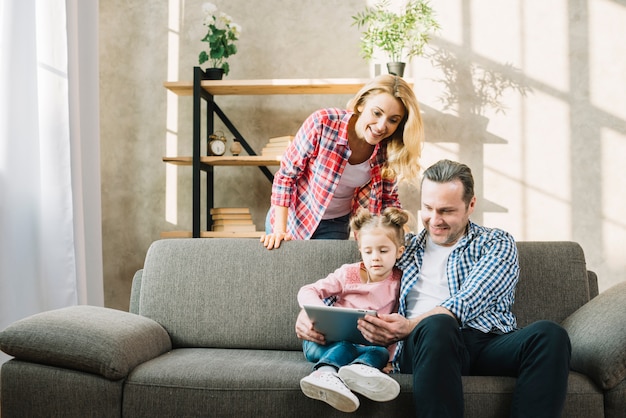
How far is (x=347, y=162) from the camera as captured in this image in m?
2.62

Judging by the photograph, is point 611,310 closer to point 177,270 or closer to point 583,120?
point 177,270

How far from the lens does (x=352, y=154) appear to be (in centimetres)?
264

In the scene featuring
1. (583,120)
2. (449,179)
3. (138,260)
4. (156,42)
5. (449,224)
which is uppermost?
(156,42)

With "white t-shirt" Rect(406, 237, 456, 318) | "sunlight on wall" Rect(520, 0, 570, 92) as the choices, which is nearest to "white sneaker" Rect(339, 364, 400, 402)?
"white t-shirt" Rect(406, 237, 456, 318)

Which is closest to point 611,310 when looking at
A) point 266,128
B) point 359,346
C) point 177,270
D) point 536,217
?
point 359,346

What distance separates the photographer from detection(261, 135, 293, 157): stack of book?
375cm

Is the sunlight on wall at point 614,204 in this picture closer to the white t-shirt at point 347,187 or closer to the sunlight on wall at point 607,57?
the sunlight on wall at point 607,57

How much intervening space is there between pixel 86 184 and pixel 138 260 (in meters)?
0.67

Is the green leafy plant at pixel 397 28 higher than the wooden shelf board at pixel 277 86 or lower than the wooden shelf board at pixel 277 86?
higher

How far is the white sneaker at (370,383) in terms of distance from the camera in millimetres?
1699

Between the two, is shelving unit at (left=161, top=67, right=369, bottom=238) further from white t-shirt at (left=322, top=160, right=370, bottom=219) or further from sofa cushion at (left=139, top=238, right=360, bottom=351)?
sofa cushion at (left=139, top=238, right=360, bottom=351)

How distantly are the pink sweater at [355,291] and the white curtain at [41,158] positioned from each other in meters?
1.65

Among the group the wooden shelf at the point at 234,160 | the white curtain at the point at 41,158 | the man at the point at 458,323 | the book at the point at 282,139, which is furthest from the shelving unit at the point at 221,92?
the man at the point at 458,323

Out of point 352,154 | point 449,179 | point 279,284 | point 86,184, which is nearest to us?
point 449,179
